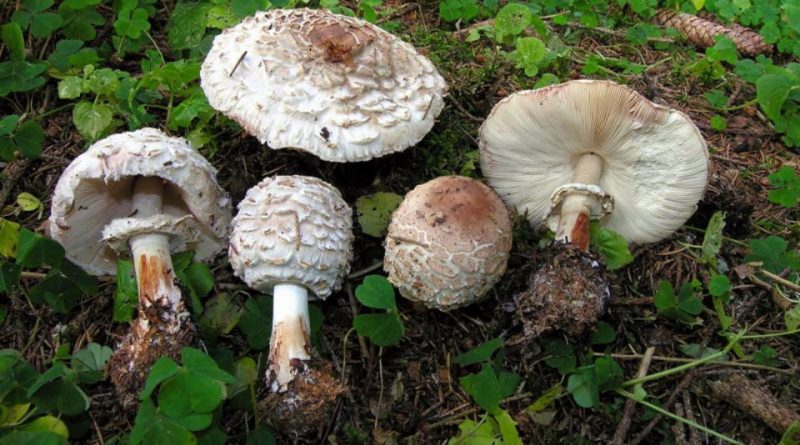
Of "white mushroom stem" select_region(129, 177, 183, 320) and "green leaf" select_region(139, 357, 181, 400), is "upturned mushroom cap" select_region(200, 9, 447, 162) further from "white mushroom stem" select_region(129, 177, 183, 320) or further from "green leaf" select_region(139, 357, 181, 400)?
"green leaf" select_region(139, 357, 181, 400)

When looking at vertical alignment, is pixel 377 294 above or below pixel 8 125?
below

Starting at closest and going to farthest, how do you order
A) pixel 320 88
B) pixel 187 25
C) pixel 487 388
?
pixel 487 388
pixel 320 88
pixel 187 25

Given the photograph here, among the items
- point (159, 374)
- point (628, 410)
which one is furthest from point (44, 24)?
point (628, 410)

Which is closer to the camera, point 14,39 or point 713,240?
point 713,240

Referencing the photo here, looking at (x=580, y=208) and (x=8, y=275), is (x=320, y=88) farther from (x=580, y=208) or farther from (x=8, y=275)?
(x=8, y=275)

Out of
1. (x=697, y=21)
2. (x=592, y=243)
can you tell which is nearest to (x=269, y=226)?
(x=592, y=243)

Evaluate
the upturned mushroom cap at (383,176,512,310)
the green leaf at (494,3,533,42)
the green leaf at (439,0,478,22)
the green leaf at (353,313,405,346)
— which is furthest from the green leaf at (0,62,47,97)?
the green leaf at (494,3,533,42)
